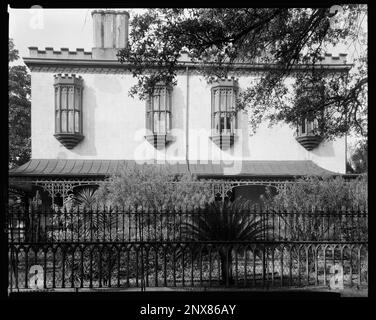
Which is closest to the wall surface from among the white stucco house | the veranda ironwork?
the white stucco house

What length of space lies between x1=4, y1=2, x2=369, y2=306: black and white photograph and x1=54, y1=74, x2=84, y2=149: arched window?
2.9 inches

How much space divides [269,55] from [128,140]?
4.12 meters

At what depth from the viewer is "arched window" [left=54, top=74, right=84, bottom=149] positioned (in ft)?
32.8

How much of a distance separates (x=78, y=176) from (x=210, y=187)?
12.6 ft

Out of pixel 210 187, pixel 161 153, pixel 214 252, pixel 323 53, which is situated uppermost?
pixel 323 53

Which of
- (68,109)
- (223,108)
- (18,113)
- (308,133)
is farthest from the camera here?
(223,108)

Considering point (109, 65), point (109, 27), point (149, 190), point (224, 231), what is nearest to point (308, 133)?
point (224, 231)

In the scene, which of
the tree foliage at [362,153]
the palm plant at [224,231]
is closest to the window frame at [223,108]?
the tree foliage at [362,153]

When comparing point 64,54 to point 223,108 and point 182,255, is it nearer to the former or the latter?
point 223,108

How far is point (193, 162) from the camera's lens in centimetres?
1104

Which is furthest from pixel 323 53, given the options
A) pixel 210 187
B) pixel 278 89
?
pixel 210 187
